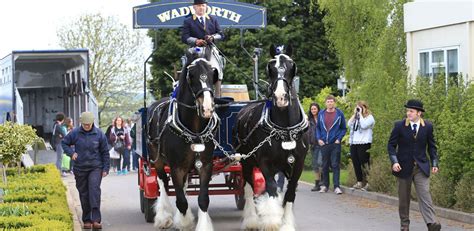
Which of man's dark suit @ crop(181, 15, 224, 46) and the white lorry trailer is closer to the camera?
man's dark suit @ crop(181, 15, 224, 46)

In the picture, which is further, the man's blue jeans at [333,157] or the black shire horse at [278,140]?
the man's blue jeans at [333,157]

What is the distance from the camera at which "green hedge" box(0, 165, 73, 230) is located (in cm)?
1121

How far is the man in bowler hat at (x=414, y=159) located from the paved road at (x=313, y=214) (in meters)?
1.21

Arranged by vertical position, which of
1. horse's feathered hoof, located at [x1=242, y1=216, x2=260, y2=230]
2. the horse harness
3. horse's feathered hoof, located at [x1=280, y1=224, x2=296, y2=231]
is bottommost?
horse's feathered hoof, located at [x1=242, y1=216, x2=260, y2=230]

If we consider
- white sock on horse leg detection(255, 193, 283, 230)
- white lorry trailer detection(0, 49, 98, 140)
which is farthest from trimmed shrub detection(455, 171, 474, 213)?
white lorry trailer detection(0, 49, 98, 140)

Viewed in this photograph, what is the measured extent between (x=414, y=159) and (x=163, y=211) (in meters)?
3.76

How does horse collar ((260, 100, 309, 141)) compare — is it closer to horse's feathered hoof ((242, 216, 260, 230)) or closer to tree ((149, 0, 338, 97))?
horse's feathered hoof ((242, 216, 260, 230))

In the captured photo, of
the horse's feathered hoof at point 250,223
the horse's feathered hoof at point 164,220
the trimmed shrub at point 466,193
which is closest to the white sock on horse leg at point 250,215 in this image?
the horse's feathered hoof at point 250,223

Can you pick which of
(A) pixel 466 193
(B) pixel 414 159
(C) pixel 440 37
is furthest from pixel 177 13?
(C) pixel 440 37

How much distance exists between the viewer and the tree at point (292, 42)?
43.1 metres

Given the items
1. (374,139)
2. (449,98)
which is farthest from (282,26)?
(449,98)

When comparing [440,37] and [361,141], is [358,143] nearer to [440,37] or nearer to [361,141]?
[361,141]

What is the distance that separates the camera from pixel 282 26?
4478cm

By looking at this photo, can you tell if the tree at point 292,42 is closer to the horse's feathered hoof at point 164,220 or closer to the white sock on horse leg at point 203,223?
the horse's feathered hoof at point 164,220
